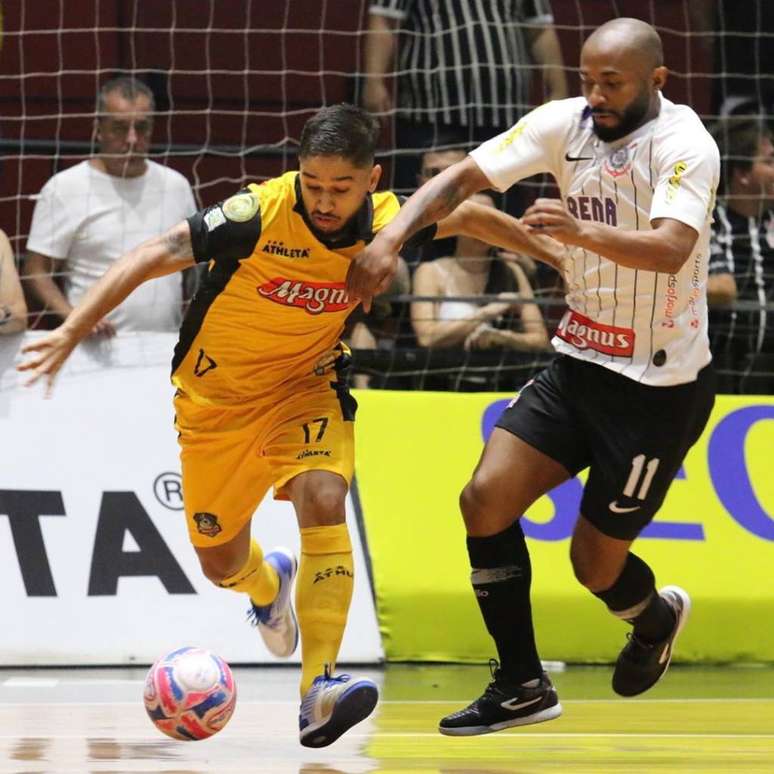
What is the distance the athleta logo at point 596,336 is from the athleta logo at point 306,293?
76cm

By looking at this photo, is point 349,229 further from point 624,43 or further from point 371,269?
point 624,43

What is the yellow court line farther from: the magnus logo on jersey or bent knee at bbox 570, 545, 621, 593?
the magnus logo on jersey

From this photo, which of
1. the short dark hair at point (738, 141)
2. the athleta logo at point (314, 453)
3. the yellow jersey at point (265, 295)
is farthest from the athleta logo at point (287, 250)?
the short dark hair at point (738, 141)

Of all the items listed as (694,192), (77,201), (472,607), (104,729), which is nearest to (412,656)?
(472,607)

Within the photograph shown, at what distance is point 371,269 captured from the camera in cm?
509

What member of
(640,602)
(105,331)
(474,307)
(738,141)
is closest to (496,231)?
(640,602)

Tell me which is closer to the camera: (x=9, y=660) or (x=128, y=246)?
(x=9, y=660)

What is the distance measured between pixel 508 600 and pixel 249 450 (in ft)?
3.58

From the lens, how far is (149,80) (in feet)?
34.6

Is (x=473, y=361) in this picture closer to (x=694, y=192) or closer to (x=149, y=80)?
(x=149, y=80)

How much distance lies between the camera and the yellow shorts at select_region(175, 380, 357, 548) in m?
5.72

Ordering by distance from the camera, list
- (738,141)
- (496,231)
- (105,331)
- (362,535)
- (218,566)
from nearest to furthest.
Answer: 1. (496,231)
2. (218,566)
3. (362,535)
4. (105,331)
5. (738,141)

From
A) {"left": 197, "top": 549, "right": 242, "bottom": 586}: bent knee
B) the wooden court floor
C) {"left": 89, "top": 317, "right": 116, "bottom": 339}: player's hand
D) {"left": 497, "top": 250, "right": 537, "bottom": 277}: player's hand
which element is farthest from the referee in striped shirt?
{"left": 197, "top": 549, "right": 242, "bottom": 586}: bent knee

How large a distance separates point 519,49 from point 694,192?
5.05 meters
